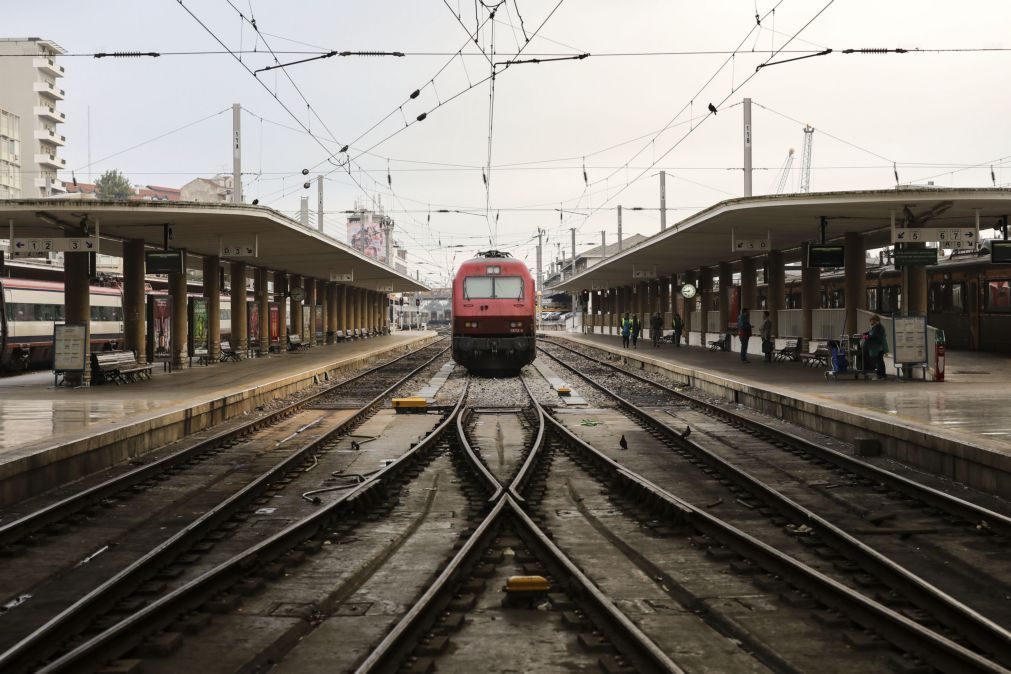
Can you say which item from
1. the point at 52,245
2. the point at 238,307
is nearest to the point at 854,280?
the point at 52,245

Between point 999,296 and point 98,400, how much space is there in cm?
2343

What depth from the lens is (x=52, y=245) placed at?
18172 mm

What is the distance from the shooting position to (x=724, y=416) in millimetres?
A: 15539

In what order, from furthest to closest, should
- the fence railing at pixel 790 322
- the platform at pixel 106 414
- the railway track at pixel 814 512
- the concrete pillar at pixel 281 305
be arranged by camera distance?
the concrete pillar at pixel 281 305, the fence railing at pixel 790 322, the platform at pixel 106 414, the railway track at pixel 814 512

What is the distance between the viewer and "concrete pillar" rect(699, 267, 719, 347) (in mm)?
37438

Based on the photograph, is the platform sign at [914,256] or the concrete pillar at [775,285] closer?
the platform sign at [914,256]

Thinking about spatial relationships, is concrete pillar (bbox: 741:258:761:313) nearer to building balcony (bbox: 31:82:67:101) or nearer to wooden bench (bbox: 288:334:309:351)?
wooden bench (bbox: 288:334:309:351)

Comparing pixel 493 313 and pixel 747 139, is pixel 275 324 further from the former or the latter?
pixel 747 139

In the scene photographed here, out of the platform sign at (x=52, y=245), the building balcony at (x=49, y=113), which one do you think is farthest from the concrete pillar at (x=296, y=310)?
the building balcony at (x=49, y=113)

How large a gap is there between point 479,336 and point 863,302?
9.93 m

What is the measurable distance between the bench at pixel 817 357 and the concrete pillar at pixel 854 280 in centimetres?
82

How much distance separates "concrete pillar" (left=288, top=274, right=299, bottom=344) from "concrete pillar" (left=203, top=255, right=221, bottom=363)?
1136 cm

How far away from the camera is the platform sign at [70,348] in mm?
18453

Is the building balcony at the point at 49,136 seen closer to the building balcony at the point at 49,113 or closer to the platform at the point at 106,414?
the building balcony at the point at 49,113
